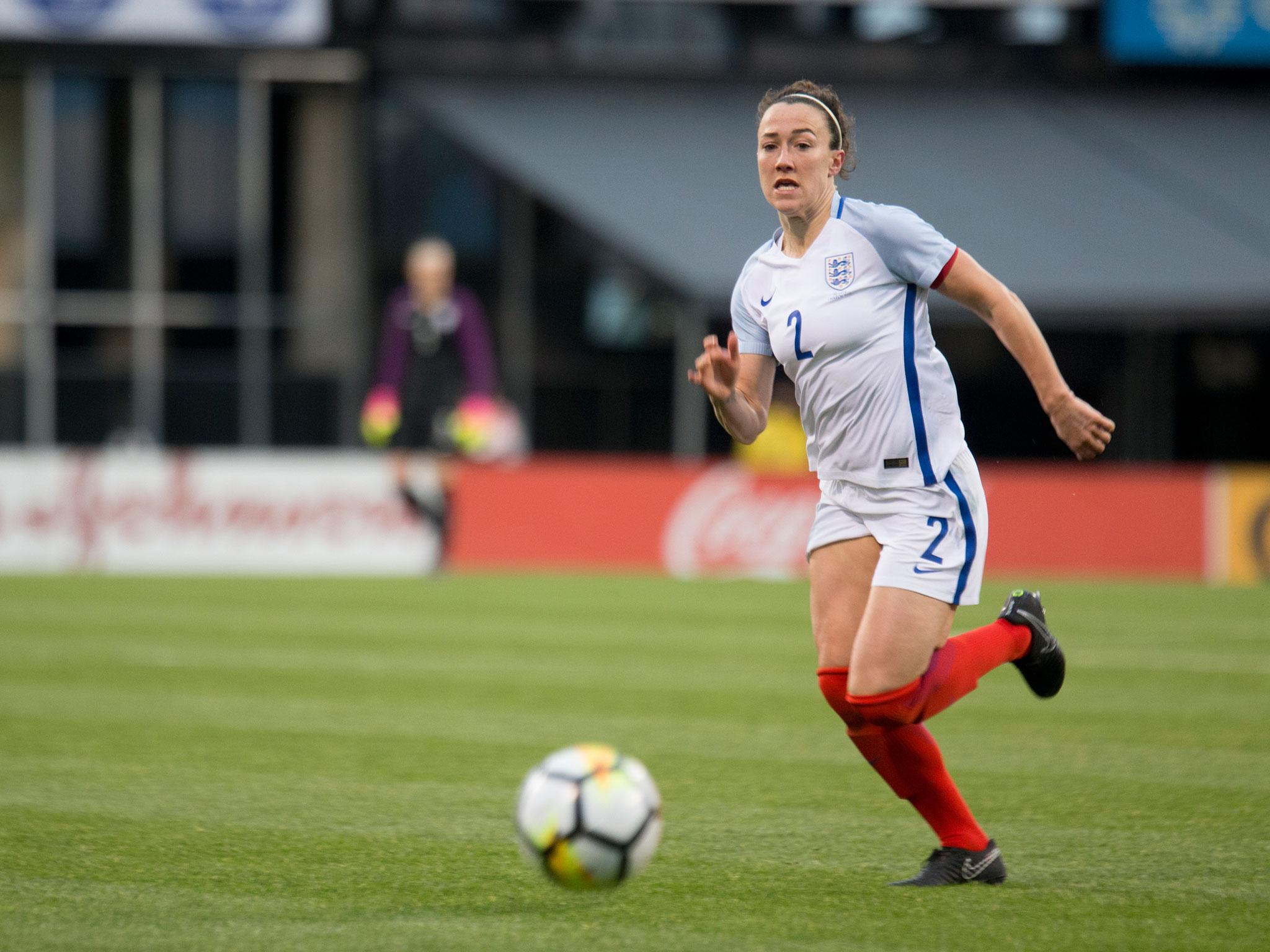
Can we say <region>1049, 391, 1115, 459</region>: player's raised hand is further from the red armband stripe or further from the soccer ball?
the soccer ball

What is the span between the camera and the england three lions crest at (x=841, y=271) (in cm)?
507

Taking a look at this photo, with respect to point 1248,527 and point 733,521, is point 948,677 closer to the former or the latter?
point 733,521

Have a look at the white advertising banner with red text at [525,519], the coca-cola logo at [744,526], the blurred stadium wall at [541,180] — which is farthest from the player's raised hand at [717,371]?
the blurred stadium wall at [541,180]

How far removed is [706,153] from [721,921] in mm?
23215

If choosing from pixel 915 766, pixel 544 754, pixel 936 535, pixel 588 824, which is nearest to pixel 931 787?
pixel 915 766

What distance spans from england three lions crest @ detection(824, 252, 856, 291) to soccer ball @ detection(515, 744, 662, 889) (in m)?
1.46

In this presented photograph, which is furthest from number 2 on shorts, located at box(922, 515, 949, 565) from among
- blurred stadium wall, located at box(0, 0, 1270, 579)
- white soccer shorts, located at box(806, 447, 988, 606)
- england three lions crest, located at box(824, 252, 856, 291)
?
blurred stadium wall, located at box(0, 0, 1270, 579)

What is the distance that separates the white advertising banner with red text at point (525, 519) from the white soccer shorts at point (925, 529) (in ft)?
42.7

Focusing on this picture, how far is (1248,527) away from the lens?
18.4 meters

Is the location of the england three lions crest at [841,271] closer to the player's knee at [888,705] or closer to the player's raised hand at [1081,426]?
the player's raised hand at [1081,426]

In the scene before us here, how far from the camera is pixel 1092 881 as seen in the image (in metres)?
5.19

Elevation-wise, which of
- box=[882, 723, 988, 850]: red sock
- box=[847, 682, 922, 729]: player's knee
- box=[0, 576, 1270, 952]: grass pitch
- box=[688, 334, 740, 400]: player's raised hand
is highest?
box=[688, 334, 740, 400]: player's raised hand

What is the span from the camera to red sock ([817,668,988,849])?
5.13 m

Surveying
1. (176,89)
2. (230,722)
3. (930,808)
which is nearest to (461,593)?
(230,722)
